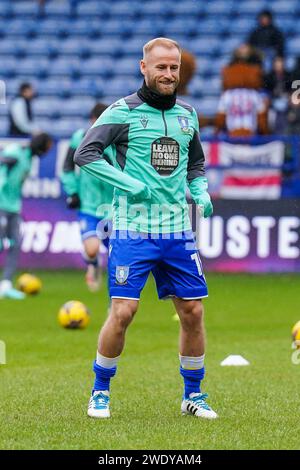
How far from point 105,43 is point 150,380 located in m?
17.1

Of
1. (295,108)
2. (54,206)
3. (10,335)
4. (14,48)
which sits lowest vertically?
(10,335)

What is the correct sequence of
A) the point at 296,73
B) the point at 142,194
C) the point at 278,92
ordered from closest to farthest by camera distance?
the point at 142,194 → the point at 296,73 → the point at 278,92

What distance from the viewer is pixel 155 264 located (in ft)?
24.2

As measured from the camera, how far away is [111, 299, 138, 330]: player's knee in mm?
7262

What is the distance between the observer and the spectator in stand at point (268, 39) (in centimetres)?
2195

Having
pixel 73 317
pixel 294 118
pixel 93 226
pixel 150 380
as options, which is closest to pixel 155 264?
pixel 150 380

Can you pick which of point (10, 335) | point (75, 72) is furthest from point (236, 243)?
point (75, 72)

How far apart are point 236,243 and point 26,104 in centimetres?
571

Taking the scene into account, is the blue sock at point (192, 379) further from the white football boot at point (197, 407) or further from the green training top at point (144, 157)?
the green training top at point (144, 157)

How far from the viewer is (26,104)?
2162 cm

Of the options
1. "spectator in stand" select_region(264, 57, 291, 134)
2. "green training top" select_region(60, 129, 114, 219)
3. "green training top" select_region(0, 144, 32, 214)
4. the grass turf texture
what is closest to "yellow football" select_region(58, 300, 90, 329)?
the grass turf texture

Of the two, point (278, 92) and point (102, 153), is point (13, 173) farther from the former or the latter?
point (102, 153)

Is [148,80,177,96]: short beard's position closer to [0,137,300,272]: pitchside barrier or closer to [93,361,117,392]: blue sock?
[93,361,117,392]: blue sock
